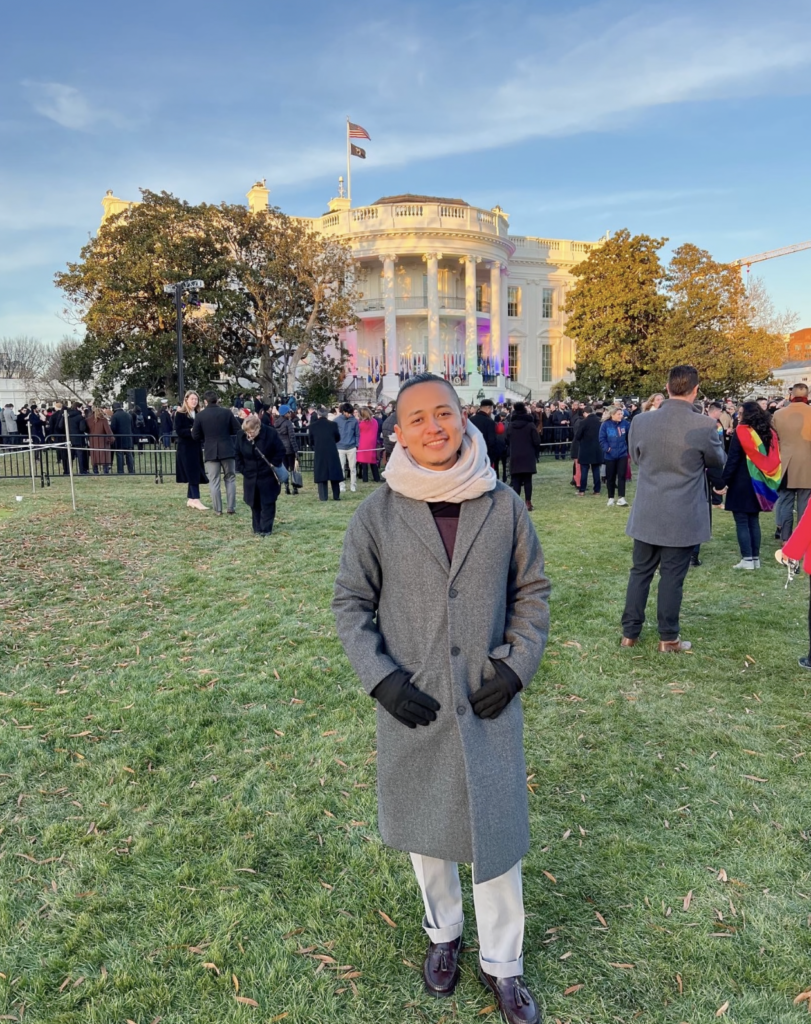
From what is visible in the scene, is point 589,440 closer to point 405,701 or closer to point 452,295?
point 405,701

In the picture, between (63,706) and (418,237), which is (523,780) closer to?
(63,706)

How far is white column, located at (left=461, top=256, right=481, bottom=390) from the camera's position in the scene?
4156 centimetres

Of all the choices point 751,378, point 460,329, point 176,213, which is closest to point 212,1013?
point 176,213

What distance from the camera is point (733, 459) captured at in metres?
7.75

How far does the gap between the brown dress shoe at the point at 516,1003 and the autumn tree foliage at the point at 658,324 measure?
31.9 meters

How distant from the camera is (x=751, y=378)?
1211 inches

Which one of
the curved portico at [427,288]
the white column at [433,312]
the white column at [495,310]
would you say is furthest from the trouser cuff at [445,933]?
the white column at [495,310]

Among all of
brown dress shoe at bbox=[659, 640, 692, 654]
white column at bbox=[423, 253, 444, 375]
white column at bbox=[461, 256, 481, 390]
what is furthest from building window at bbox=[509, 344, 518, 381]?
brown dress shoe at bbox=[659, 640, 692, 654]

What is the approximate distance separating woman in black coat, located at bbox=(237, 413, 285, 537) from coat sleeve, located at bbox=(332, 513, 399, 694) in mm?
7616

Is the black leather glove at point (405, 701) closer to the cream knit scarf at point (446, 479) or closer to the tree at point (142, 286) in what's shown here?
the cream knit scarf at point (446, 479)

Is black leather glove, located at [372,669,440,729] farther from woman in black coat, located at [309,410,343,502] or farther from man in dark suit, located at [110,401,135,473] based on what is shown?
man in dark suit, located at [110,401,135,473]

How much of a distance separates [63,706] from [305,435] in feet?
52.8

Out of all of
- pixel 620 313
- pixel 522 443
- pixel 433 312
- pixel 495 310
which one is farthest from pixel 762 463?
pixel 495 310

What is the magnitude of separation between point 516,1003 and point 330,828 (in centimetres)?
128
